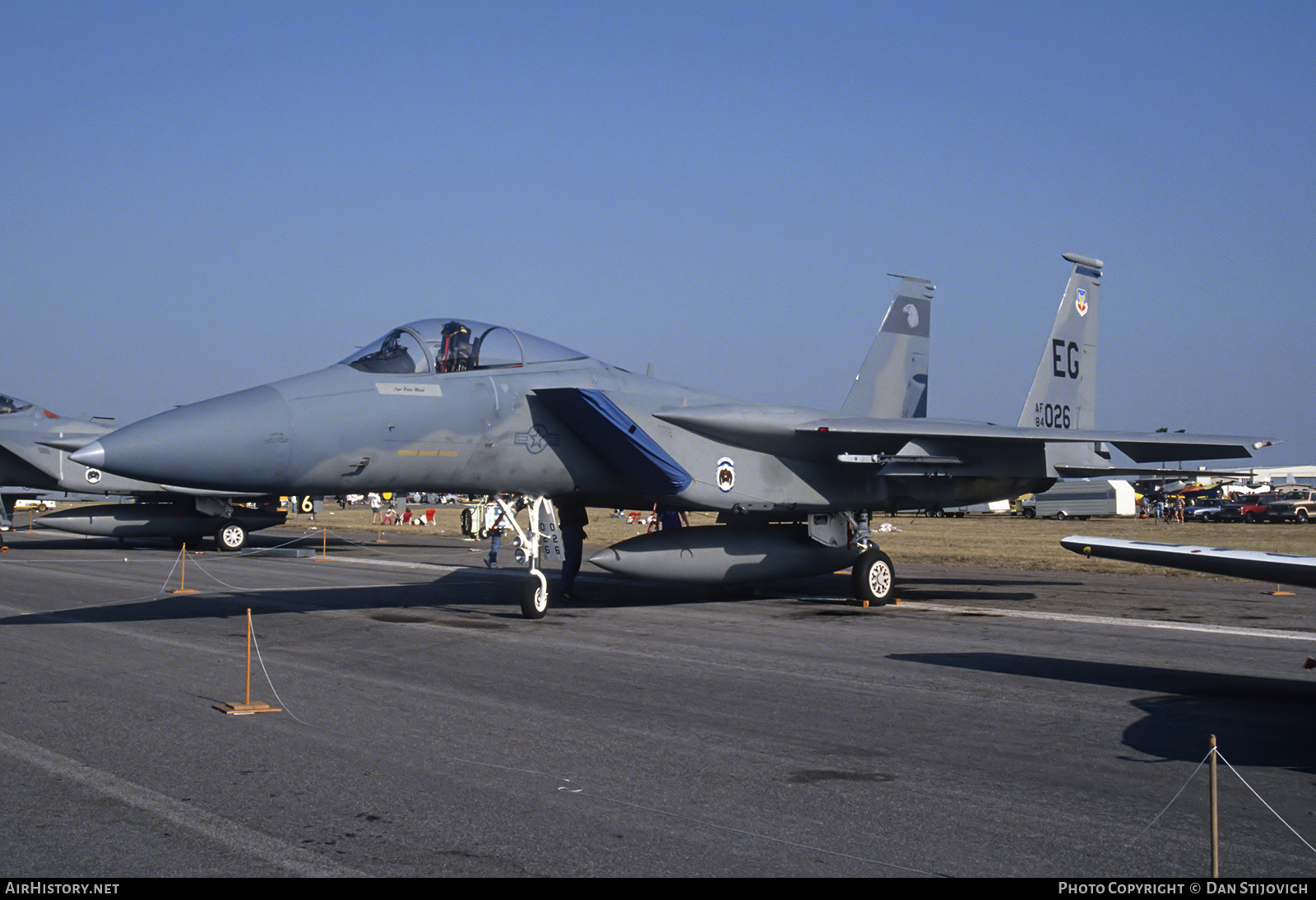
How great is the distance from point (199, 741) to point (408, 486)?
4.99 m

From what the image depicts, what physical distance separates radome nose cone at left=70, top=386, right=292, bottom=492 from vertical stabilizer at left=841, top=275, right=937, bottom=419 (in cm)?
1012

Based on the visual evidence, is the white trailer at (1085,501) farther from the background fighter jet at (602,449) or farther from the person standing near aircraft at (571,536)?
the person standing near aircraft at (571,536)

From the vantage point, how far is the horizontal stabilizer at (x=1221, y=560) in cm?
630

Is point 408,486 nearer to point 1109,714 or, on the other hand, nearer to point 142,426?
point 142,426

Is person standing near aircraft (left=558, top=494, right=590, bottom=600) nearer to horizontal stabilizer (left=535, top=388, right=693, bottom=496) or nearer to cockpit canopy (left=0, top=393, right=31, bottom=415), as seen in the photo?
horizontal stabilizer (left=535, top=388, right=693, bottom=496)

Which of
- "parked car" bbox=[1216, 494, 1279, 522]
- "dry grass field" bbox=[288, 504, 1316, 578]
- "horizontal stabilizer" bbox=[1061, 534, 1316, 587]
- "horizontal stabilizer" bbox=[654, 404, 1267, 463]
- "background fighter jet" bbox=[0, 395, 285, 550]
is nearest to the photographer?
"horizontal stabilizer" bbox=[1061, 534, 1316, 587]

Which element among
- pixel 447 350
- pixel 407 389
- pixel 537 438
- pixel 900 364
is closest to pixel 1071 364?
pixel 900 364

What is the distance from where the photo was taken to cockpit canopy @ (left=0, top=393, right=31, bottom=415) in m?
25.5

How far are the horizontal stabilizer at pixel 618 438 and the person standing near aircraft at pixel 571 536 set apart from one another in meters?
1.50

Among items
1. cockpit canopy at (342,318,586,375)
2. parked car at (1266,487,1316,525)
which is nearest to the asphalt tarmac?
cockpit canopy at (342,318,586,375)

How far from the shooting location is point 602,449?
12.1 meters

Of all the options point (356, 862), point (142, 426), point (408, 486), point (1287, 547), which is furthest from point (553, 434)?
point (1287, 547)

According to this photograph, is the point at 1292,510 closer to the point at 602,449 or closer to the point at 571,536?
the point at 571,536

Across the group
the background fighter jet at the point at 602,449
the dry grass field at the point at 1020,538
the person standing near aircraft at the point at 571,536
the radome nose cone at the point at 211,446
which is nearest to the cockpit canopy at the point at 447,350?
the background fighter jet at the point at 602,449
